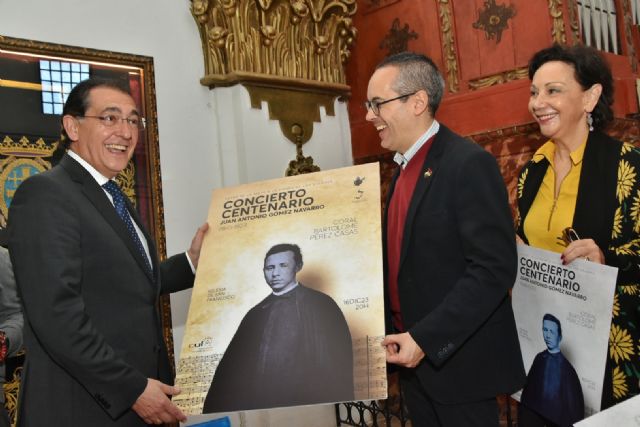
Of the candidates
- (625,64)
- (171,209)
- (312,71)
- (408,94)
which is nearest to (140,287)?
Answer: (408,94)

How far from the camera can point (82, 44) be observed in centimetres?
402

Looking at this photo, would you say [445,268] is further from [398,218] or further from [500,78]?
[500,78]

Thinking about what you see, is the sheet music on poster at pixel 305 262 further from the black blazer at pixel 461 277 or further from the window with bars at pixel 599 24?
the window with bars at pixel 599 24

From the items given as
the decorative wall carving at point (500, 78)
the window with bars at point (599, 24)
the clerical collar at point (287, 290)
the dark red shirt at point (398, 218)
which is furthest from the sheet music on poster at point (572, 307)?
the window with bars at point (599, 24)

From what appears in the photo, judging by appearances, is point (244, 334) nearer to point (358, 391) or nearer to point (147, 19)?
point (358, 391)

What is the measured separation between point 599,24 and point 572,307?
3611 millimetres

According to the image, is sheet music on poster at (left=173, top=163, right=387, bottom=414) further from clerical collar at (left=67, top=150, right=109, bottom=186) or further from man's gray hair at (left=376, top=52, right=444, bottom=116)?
clerical collar at (left=67, top=150, right=109, bottom=186)

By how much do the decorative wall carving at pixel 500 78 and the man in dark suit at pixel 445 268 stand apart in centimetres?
258

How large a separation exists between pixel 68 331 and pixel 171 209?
8.03 feet

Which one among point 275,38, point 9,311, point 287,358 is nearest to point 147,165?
point 275,38

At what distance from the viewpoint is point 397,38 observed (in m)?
5.32

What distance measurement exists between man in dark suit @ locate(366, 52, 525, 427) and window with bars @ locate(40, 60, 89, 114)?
228 centimetres

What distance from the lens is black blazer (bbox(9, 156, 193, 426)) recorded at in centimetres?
195

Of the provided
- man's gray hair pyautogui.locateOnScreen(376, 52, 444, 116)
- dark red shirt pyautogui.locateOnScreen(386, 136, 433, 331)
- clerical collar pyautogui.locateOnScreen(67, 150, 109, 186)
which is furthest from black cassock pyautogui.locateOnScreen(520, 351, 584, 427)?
clerical collar pyautogui.locateOnScreen(67, 150, 109, 186)
